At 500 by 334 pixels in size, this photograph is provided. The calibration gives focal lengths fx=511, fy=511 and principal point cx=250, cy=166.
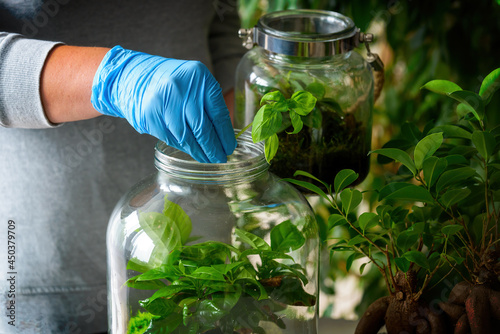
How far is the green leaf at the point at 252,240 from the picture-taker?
0.54 metres

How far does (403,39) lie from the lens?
4.46ft

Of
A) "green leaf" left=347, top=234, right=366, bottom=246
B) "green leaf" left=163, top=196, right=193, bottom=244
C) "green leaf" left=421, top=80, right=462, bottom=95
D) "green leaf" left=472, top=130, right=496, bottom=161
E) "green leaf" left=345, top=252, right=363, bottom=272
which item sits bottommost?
"green leaf" left=345, top=252, right=363, bottom=272

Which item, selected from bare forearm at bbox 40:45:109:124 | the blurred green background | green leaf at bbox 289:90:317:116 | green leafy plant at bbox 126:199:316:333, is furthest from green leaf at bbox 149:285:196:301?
the blurred green background

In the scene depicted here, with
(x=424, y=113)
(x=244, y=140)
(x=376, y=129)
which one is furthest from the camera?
(x=376, y=129)

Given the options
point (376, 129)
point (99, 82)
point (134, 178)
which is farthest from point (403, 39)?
point (99, 82)

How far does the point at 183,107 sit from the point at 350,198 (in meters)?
0.22

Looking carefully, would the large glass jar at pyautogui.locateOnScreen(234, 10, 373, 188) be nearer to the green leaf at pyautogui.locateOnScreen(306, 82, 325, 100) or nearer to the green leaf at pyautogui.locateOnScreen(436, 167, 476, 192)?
the green leaf at pyautogui.locateOnScreen(306, 82, 325, 100)

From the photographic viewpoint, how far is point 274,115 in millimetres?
539

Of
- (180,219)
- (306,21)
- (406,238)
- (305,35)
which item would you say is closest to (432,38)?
(306,21)

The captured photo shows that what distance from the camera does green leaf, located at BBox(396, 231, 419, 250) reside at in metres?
0.55

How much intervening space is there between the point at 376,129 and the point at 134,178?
112cm

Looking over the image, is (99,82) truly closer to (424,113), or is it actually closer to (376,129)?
(424,113)

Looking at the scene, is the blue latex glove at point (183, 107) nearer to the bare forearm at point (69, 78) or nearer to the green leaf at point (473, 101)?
the bare forearm at point (69, 78)

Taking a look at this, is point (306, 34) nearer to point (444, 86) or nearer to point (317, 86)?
point (317, 86)
